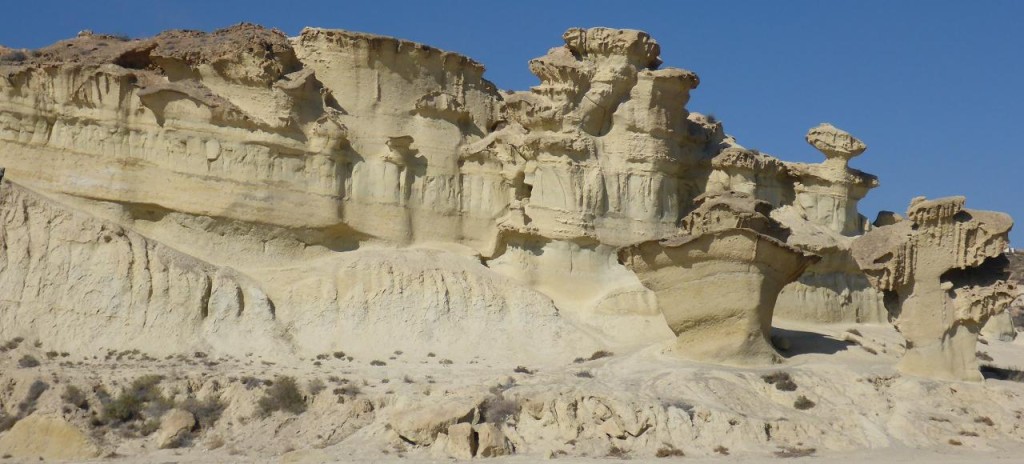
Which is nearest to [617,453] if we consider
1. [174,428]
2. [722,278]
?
[722,278]

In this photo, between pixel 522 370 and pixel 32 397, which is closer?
pixel 32 397

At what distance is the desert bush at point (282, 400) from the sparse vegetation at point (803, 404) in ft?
34.0

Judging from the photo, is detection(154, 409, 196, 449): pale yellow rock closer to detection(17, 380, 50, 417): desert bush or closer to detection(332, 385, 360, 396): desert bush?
detection(17, 380, 50, 417): desert bush

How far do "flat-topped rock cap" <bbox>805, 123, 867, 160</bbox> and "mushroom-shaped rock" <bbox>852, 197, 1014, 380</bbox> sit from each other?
9.87m

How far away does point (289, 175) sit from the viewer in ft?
118

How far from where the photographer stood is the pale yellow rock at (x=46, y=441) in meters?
26.5

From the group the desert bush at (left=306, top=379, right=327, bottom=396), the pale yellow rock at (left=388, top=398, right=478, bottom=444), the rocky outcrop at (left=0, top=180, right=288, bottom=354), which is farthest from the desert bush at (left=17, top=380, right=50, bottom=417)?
the pale yellow rock at (left=388, top=398, right=478, bottom=444)

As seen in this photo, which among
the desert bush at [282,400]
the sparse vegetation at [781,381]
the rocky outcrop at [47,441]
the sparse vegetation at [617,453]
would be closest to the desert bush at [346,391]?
the desert bush at [282,400]

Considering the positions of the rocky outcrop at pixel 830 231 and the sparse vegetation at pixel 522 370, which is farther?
the rocky outcrop at pixel 830 231

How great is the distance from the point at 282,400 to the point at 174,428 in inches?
91.5

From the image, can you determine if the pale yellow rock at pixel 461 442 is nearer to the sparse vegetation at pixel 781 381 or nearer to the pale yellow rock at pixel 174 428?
the pale yellow rock at pixel 174 428

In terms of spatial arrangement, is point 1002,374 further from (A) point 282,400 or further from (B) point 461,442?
(A) point 282,400

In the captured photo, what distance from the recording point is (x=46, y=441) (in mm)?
26719

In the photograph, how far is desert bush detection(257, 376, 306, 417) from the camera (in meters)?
28.3
